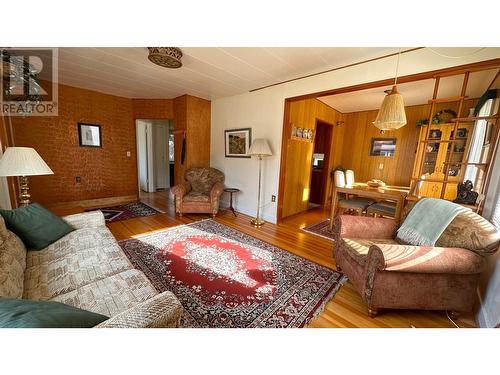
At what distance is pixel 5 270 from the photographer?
934mm

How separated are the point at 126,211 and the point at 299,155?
3464 mm

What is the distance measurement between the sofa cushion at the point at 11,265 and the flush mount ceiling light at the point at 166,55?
1.90 metres

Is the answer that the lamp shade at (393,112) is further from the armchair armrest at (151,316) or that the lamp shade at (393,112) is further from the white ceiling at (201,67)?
the armchair armrest at (151,316)

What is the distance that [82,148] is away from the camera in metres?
3.70

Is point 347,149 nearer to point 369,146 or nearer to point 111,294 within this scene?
point 369,146

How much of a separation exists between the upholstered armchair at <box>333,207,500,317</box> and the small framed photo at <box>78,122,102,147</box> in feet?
16.1

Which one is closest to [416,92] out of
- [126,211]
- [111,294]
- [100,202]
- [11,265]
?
[111,294]

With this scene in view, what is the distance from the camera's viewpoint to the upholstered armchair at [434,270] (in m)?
1.20

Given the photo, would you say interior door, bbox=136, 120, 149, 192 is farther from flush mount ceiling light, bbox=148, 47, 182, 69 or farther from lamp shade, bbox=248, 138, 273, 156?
lamp shade, bbox=248, 138, 273, 156

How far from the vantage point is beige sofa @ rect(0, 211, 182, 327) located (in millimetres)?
693

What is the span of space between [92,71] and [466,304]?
15.7 feet

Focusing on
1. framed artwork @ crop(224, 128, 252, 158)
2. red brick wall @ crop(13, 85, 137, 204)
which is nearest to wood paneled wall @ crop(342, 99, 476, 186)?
framed artwork @ crop(224, 128, 252, 158)
